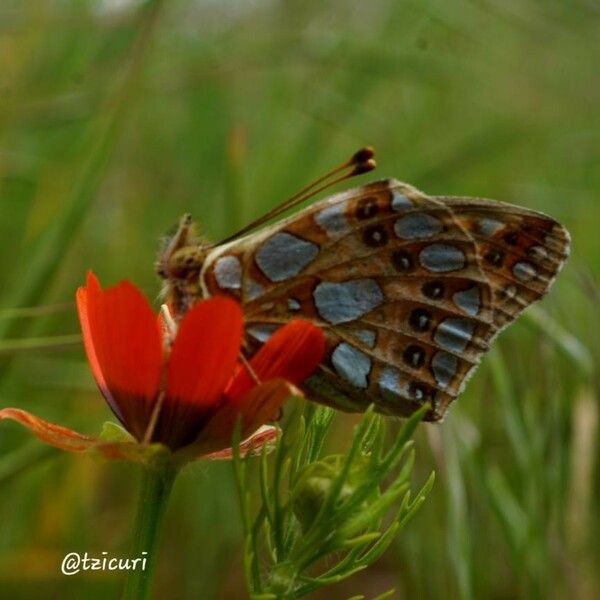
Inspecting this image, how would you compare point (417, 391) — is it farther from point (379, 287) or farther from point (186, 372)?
point (186, 372)

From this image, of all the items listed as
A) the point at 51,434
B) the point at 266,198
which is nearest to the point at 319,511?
the point at 51,434

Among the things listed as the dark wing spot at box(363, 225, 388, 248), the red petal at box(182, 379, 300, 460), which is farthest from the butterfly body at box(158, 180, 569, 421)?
the red petal at box(182, 379, 300, 460)

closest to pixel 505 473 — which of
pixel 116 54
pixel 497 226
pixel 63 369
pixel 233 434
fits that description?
pixel 63 369

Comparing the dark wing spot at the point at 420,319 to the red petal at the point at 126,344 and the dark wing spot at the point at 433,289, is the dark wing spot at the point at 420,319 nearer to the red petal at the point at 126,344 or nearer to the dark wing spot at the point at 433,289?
the dark wing spot at the point at 433,289

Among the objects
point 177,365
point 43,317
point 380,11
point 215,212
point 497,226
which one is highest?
point 380,11

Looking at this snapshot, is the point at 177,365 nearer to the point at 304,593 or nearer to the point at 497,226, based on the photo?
the point at 304,593

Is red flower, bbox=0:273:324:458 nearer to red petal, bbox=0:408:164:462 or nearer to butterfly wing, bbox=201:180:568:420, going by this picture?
red petal, bbox=0:408:164:462

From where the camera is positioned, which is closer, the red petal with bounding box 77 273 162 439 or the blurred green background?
the red petal with bounding box 77 273 162 439

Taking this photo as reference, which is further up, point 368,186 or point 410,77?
point 410,77
